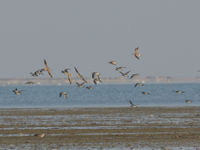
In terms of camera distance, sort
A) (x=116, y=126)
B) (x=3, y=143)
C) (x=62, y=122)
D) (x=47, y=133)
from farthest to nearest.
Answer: (x=62, y=122) < (x=116, y=126) < (x=47, y=133) < (x=3, y=143)

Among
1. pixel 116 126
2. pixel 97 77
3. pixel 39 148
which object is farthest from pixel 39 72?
pixel 39 148

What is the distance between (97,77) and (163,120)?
925cm

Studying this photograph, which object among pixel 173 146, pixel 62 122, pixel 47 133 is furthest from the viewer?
pixel 62 122

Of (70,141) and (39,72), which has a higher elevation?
(39,72)

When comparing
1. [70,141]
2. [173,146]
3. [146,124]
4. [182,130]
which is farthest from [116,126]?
[173,146]

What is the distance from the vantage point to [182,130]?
128 ft

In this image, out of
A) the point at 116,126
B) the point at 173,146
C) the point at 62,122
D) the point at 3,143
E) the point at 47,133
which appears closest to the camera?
the point at 173,146

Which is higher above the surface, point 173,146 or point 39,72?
point 39,72

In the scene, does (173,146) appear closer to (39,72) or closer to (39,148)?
(39,148)

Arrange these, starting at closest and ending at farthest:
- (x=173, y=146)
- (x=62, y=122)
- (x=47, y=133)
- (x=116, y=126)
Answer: (x=173, y=146) < (x=47, y=133) < (x=116, y=126) < (x=62, y=122)

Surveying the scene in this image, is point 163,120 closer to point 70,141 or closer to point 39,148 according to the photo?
point 70,141

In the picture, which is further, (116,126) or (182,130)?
(116,126)

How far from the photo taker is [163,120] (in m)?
47.6

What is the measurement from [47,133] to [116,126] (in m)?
5.61
